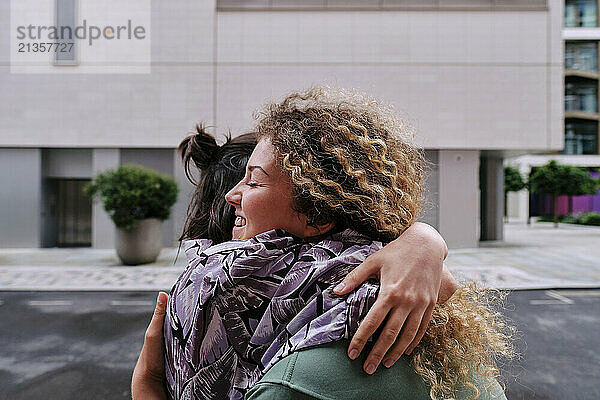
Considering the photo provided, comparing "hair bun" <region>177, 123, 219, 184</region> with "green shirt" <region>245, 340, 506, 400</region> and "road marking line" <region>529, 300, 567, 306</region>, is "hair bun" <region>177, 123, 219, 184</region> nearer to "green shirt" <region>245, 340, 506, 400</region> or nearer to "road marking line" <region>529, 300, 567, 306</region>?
"green shirt" <region>245, 340, 506, 400</region>

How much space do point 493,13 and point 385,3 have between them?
4.41 ft

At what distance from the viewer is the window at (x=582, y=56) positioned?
44.3ft

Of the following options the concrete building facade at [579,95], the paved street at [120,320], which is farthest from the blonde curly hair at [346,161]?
the concrete building facade at [579,95]

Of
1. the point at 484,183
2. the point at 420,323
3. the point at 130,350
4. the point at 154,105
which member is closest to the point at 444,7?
the point at 484,183

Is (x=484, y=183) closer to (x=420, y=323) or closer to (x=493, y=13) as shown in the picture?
(x=493, y=13)

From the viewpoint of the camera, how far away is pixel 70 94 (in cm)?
638

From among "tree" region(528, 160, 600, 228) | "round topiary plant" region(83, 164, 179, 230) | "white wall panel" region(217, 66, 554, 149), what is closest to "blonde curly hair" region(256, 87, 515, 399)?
"round topiary plant" region(83, 164, 179, 230)

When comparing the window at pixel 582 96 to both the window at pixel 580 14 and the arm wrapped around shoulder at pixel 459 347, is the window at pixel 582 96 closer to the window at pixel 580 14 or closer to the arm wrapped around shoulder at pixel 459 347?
the window at pixel 580 14

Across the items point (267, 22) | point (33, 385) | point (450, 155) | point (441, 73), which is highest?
point (267, 22)

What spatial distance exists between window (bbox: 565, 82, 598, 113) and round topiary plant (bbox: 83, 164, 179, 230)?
Result: 508 inches

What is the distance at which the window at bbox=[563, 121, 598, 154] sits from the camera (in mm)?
14539

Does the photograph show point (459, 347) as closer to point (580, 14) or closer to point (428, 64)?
point (428, 64)

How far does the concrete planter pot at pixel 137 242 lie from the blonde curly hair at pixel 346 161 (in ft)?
16.7

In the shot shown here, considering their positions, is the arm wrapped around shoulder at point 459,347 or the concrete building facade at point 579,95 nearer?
the arm wrapped around shoulder at point 459,347
